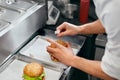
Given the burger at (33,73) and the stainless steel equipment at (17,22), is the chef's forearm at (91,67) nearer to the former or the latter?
the burger at (33,73)

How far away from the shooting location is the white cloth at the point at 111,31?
63 cm

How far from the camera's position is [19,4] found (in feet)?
3.61

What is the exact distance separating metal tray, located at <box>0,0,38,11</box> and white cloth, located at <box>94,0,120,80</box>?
1.56 feet

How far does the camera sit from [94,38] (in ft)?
3.90

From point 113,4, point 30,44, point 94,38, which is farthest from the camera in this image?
point 94,38

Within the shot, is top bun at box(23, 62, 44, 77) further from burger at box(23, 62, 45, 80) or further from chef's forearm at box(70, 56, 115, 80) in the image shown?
chef's forearm at box(70, 56, 115, 80)

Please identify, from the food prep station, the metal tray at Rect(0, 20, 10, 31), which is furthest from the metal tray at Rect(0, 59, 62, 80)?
the metal tray at Rect(0, 20, 10, 31)

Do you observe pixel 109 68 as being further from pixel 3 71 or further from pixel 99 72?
pixel 3 71

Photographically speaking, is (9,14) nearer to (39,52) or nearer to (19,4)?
(19,4)

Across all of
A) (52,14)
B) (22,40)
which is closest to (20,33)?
(22,40)

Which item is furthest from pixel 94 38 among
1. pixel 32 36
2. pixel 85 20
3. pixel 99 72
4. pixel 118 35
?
pixel 118 35

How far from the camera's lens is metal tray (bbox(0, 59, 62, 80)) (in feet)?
2.92

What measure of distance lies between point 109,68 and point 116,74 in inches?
1.1

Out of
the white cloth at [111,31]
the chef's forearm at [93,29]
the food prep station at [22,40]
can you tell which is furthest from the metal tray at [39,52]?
the white cloth at [111,31]
